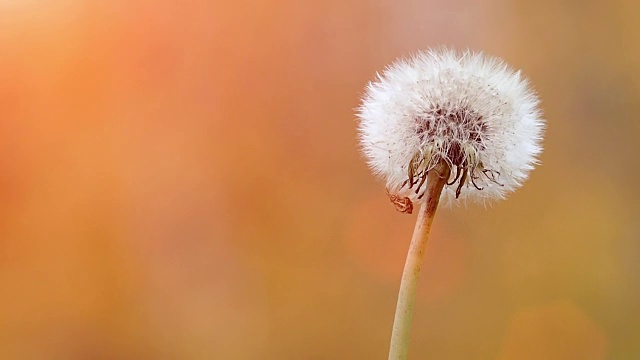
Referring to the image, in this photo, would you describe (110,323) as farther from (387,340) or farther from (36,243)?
(387,340)

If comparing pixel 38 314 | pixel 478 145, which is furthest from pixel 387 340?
pixel 38 314

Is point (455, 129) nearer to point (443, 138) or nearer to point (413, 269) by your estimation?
point (443, 138)

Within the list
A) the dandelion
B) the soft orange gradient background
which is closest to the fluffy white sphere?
the dandelion

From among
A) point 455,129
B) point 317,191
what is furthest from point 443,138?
point 317,191

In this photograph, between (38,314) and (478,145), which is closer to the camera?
(478,145)

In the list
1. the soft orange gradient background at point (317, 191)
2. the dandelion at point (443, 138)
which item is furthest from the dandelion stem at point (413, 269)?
the soft orange gradient background at point (317, 191)

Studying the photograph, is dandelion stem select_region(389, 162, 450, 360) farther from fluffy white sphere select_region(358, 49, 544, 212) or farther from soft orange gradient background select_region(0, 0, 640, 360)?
soft orange gradient background select_region(0, 0, 640, 360)
